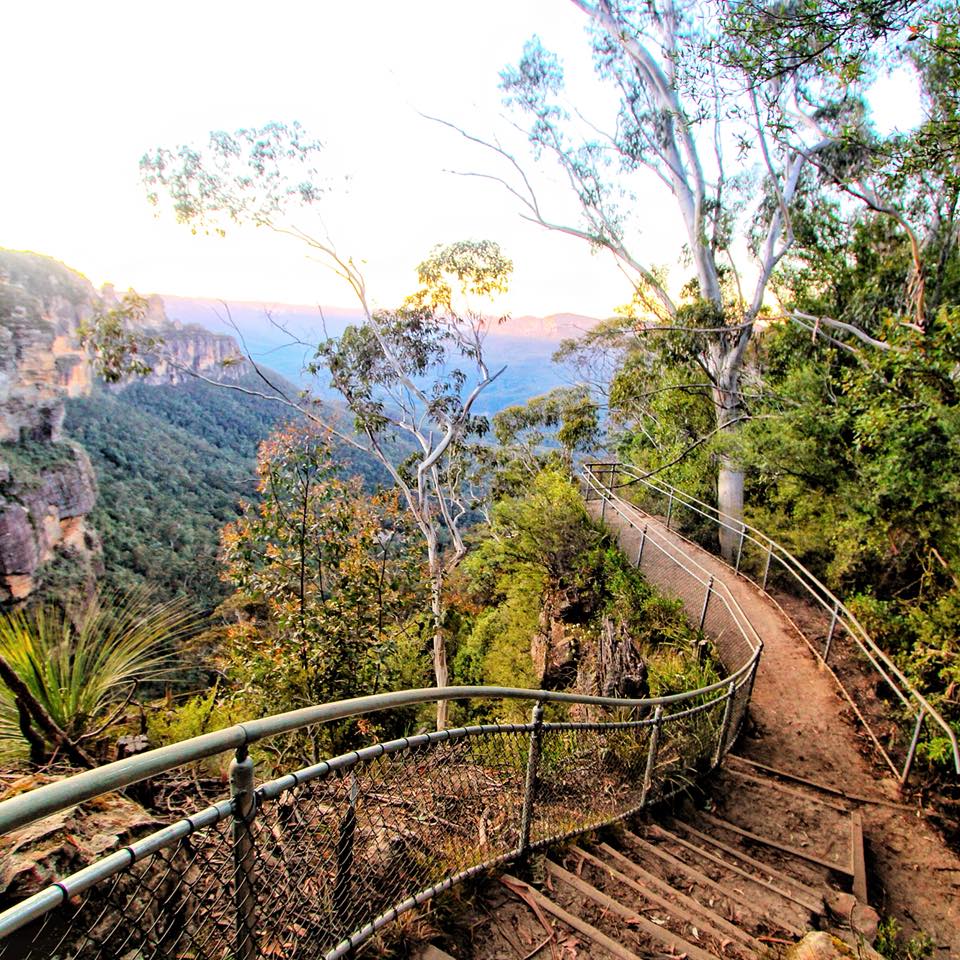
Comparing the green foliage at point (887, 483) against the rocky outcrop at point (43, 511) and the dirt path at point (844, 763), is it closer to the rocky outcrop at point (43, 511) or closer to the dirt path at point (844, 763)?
the dirt path at point (844, 763)

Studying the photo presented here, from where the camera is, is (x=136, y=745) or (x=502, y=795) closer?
(x=502, y=795)

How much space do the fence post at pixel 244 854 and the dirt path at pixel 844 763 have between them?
4294 millimetres

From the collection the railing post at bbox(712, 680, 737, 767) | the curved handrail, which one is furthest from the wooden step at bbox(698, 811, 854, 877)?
the curved handrail

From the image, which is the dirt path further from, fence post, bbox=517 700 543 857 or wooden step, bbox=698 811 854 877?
fence post, bbox=517 700 543 857

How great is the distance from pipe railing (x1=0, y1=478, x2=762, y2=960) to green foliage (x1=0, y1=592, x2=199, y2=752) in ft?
1.89

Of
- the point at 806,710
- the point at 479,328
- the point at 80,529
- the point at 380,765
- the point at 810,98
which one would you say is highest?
the point at 810,98

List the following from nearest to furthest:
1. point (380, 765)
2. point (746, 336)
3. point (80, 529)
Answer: point (380, 765) < point (746, 336) < point (80, 529)

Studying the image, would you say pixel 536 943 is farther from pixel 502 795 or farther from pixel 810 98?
pixel 810 98

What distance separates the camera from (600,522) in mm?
11812

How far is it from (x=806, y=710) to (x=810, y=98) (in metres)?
12.2

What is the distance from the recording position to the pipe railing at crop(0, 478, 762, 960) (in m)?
1.25

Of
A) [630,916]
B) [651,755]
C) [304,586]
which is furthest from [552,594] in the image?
[630,916]

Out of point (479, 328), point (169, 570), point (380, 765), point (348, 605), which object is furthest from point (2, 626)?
point (169, 570)

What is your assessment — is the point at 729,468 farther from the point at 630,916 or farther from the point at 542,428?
the point at 630,916
